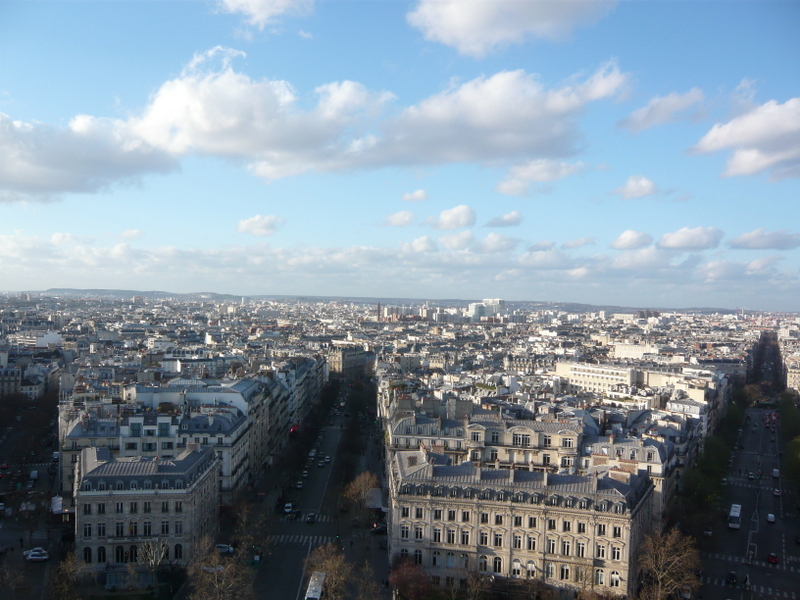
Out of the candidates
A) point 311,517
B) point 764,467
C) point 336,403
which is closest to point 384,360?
point 336,403

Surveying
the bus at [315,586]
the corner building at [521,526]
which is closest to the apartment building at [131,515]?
the bus at [315,586]

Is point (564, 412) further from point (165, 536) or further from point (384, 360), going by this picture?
point (384, 360)

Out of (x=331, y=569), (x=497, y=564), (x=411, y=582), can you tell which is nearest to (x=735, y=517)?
(x=497, y=564)

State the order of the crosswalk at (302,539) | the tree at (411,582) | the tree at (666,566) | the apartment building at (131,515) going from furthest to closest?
the crosswalk at (302,539), the apartment building at (131,515), the tree at (666,566), the tree at (411,582)

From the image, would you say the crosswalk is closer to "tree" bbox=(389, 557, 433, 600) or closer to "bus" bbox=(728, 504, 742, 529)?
"tree" bbox=(389, 557, 433, 600)

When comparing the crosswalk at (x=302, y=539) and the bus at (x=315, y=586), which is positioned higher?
the bus at (x=315, y=586)

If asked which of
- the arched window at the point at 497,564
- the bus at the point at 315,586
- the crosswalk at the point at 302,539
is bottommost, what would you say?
the crosswalk at the point at 302,539

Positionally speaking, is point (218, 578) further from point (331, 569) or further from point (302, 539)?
point (302, 539)

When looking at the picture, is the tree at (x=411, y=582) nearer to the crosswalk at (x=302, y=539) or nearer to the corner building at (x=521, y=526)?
the corner building at (x=521, y=526)
